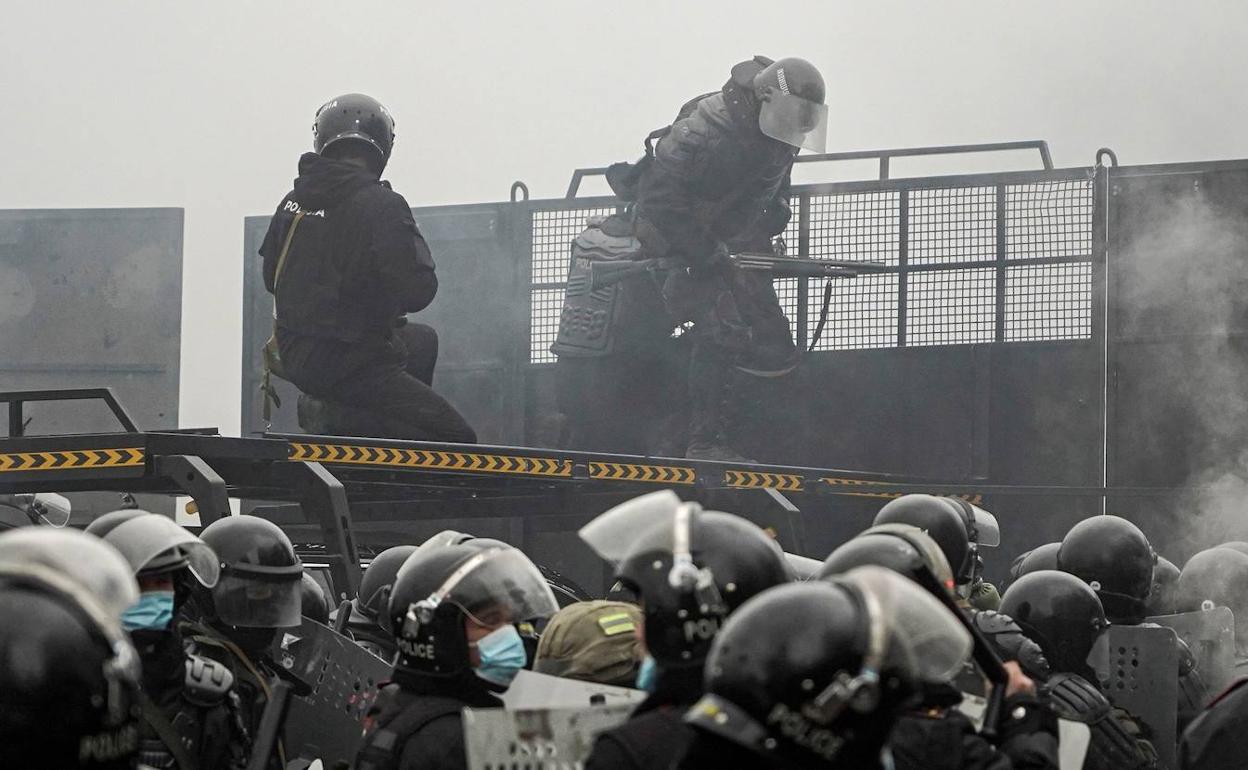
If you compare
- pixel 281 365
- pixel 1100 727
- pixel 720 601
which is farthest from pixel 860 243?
pixel 720 601

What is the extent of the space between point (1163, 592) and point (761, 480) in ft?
7.88

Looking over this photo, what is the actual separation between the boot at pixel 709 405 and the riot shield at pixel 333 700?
472 cm

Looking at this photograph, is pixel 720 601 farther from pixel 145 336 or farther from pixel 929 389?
pixel 145 336

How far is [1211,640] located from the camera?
20.2 ft

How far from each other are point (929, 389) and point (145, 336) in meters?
4.40

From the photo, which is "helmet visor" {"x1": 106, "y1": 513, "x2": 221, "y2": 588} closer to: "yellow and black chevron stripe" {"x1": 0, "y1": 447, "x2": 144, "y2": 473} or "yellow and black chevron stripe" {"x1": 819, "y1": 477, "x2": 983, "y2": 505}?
"yellow and black chevron stripe" {"x1": 0, "y1": 447, "x2": 144, "y2": 473}

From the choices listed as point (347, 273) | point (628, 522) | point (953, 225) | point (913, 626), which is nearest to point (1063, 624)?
point (628, 522)

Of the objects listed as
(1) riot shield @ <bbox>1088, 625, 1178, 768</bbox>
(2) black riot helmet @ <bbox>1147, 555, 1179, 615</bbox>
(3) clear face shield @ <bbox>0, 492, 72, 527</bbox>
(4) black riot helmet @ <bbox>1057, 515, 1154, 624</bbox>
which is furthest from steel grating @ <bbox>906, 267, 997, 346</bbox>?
(1) riot shield @ <bbox>1088, 625, 1178, 768</bbox>

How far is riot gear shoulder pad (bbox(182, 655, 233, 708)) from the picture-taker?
4.80 m

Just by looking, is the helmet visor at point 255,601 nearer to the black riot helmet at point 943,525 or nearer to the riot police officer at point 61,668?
the black riot helmet at point 943,525

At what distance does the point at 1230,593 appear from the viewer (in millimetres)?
7133

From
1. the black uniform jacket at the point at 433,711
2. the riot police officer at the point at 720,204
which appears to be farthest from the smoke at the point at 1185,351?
the black uniform jacket at the point at 433,711

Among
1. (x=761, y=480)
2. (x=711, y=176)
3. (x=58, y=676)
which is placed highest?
(x=711, y=176)

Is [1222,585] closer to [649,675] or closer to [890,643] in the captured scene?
[649,675]
